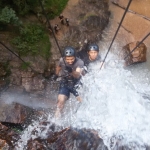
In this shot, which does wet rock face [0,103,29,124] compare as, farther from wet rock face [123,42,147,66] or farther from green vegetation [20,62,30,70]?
wet rock face [123,42,147,66]

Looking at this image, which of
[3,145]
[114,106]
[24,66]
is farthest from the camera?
[24,66]

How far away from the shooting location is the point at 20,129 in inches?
229

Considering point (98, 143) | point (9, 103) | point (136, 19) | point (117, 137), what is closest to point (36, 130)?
point (9, 103)

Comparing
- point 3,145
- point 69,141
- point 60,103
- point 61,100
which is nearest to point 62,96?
point 61,100

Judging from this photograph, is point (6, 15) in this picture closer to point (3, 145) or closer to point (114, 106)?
point (3, 145)

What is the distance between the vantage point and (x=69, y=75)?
608cm

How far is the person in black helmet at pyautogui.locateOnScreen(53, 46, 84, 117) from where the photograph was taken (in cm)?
588

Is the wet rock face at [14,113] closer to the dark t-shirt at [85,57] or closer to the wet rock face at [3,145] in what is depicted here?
the wet rock face at [3,145]

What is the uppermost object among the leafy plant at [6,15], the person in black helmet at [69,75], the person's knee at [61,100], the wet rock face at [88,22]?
the wet rock face at [88,22]

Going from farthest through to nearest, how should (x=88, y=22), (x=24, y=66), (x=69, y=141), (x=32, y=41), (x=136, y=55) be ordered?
(x=88, y=22), (x=136, y=55), (x=32, y=41), (x=24, y=66), (x=69, y=141)

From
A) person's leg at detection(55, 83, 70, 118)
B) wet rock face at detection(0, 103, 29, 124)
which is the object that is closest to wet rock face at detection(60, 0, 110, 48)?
person's leg at detection(55, 83, 70, 118)

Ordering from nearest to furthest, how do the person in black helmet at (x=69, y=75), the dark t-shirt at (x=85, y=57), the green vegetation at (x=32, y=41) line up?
1. the person in black helmet at (x=69, y=75)
2. the dark t-shirt at (x=85, y=57)
3. the green vegetation at (x=32, y=41)

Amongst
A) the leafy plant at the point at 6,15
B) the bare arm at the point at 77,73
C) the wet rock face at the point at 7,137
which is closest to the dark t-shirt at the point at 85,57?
the bare arm at the point at 77,73

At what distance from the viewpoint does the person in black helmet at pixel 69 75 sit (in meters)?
5.88
